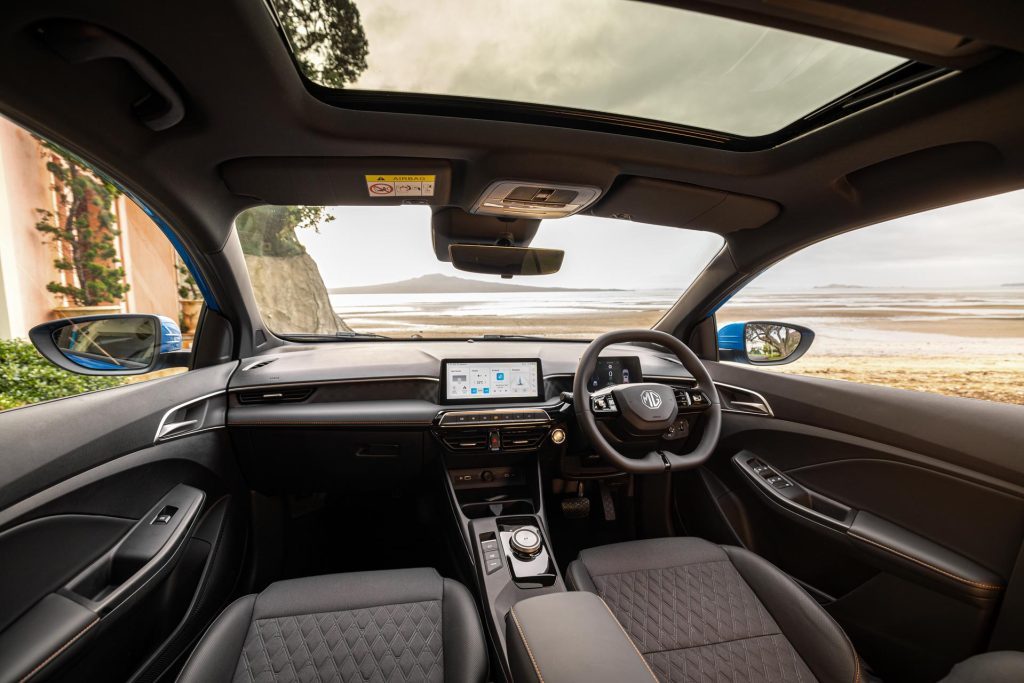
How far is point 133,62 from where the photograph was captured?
117 cm

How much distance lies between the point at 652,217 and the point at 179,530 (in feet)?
8.20

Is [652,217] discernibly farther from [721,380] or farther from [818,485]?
[818,485]

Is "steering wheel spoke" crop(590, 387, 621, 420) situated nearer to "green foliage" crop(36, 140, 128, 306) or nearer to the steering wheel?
the steering wheel

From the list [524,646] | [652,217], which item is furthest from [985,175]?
[524,646]

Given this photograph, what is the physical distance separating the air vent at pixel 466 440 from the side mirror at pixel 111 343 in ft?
4.27

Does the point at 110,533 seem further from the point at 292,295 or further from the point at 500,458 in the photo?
the point at 500,458

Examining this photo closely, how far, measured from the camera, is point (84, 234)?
2.17 metres

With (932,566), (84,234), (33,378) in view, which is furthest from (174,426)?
(932,566)

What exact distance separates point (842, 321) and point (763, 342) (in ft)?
1.33

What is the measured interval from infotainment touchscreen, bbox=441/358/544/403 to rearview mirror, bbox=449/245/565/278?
1.72 feet

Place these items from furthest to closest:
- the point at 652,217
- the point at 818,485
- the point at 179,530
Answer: the point at 652,217 < the point at 818,485 < the point at 179,530

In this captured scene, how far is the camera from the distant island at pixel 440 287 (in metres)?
2.41

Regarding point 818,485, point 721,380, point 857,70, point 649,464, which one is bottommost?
point 818,485

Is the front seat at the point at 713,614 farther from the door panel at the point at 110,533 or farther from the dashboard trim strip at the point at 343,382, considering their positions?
the door panel at the point at 110,533
